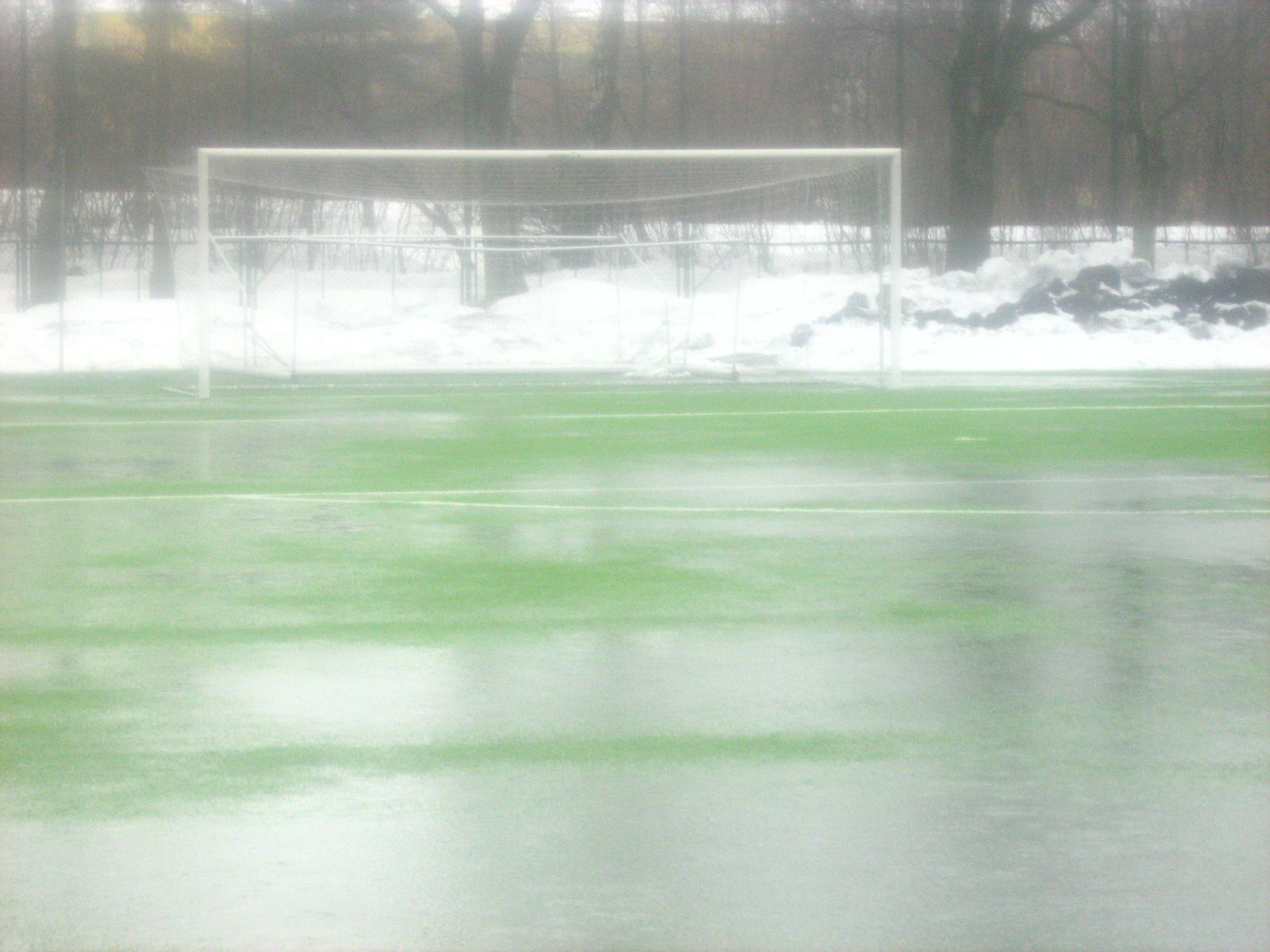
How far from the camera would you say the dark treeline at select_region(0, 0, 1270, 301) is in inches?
1175

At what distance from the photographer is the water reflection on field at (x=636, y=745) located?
3.67 m

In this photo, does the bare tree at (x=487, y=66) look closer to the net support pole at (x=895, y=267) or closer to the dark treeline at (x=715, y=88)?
the dark treeline at (x=715, y=88)

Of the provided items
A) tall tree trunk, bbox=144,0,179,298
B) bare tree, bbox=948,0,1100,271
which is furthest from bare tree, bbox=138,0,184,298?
bare tree, bbox=948,0,1100,271

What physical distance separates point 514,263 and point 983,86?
9.63 metres

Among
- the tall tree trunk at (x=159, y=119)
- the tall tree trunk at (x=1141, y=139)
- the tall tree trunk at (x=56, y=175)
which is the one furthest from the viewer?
the tall tree trunk at (x=1141, y=139)

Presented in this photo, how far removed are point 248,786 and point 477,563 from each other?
358 cm

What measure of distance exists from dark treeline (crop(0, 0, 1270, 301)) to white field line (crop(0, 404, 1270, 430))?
1238 centimetres

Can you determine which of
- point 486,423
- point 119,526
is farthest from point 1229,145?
point 119,526

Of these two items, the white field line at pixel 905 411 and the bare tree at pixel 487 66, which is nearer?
the white field line at pixel 905 411

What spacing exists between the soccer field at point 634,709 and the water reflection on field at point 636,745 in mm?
15

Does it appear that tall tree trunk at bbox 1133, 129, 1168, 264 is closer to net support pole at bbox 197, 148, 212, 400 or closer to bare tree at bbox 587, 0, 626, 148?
bare tree at bbox 587, 0, 626, 148

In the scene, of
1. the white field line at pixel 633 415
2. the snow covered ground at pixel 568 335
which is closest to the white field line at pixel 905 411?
the white field line at pixel 633 415

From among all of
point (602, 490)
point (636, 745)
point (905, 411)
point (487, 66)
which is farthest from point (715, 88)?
point (636, 745)

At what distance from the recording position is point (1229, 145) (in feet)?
105
